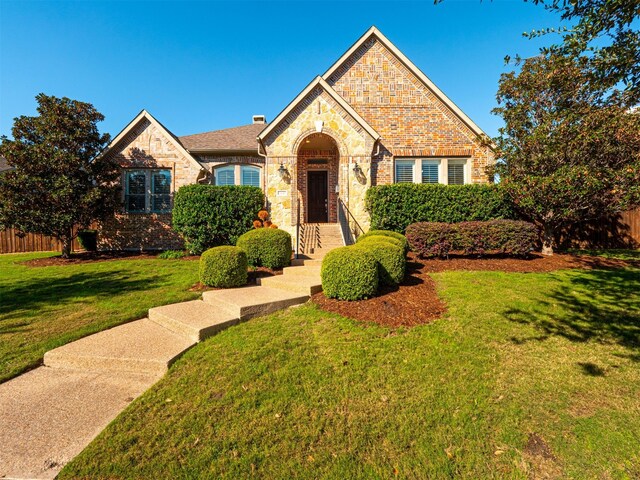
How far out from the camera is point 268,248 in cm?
741

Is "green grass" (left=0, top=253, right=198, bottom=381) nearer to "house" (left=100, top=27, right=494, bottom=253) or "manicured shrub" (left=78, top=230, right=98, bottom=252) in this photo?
"manicured shrub" (left=78, top=230, right=98, bottom=252)

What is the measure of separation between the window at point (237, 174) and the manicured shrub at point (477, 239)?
877 cm

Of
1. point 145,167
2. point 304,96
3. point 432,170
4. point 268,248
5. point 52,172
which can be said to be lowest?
point 268,248

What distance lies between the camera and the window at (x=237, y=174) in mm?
13961

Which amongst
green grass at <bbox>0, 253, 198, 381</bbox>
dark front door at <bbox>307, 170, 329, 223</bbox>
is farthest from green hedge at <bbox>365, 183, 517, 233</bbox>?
green grass at <bbox>0, 253, 198, 381</bbox>

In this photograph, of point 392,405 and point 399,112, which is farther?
point 399,112

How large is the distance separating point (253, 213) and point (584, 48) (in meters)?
Answer: 9.70

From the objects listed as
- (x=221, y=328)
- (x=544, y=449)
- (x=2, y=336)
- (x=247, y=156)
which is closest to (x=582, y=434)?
(x=544, y=449)

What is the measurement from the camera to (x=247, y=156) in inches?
548

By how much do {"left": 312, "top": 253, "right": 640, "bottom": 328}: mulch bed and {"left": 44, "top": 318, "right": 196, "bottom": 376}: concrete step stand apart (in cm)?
253

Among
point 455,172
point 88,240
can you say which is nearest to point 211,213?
point 88,240

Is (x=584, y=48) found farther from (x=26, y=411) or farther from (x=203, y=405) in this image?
(x=26, y=411)

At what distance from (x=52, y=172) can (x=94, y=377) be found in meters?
11.0

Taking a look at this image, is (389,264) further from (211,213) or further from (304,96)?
(304,96)
